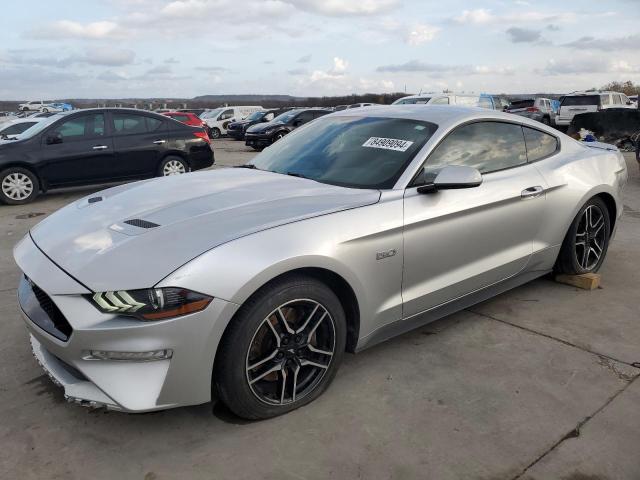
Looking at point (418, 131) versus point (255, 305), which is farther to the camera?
point (418, 131)

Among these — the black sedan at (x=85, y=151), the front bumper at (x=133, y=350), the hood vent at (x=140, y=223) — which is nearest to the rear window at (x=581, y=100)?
the black sedan at (x=85, y=151)

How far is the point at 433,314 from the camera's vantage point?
129 inches

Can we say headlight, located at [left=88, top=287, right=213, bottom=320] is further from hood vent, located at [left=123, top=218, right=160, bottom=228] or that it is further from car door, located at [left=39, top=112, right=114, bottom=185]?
car door, located at [left=39, top=112, right=114, bottom=185]

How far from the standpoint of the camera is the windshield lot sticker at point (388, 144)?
325 centimetres

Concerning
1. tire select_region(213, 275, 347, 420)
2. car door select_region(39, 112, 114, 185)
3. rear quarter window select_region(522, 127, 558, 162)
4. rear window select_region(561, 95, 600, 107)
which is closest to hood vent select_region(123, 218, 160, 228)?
tire select_region(213, 275, 347, 420)

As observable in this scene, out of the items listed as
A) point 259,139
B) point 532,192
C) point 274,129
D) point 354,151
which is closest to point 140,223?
point 354,151

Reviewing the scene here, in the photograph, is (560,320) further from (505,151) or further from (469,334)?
(505,151)

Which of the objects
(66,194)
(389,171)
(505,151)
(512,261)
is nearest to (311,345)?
(389,171)

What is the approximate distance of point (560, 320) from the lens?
3820 mm

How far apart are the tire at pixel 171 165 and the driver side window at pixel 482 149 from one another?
22.1 feet

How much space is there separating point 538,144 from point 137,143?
6914 mm

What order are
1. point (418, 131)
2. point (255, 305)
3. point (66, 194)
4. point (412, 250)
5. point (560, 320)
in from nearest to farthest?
point (255, 305) → point (412, 250) → point (418, 131) → point (560, 320) → point (66, 194)

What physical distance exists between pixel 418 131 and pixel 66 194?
7.96 meters

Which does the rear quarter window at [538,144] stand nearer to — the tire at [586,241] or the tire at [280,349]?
the tire at [586,241]
